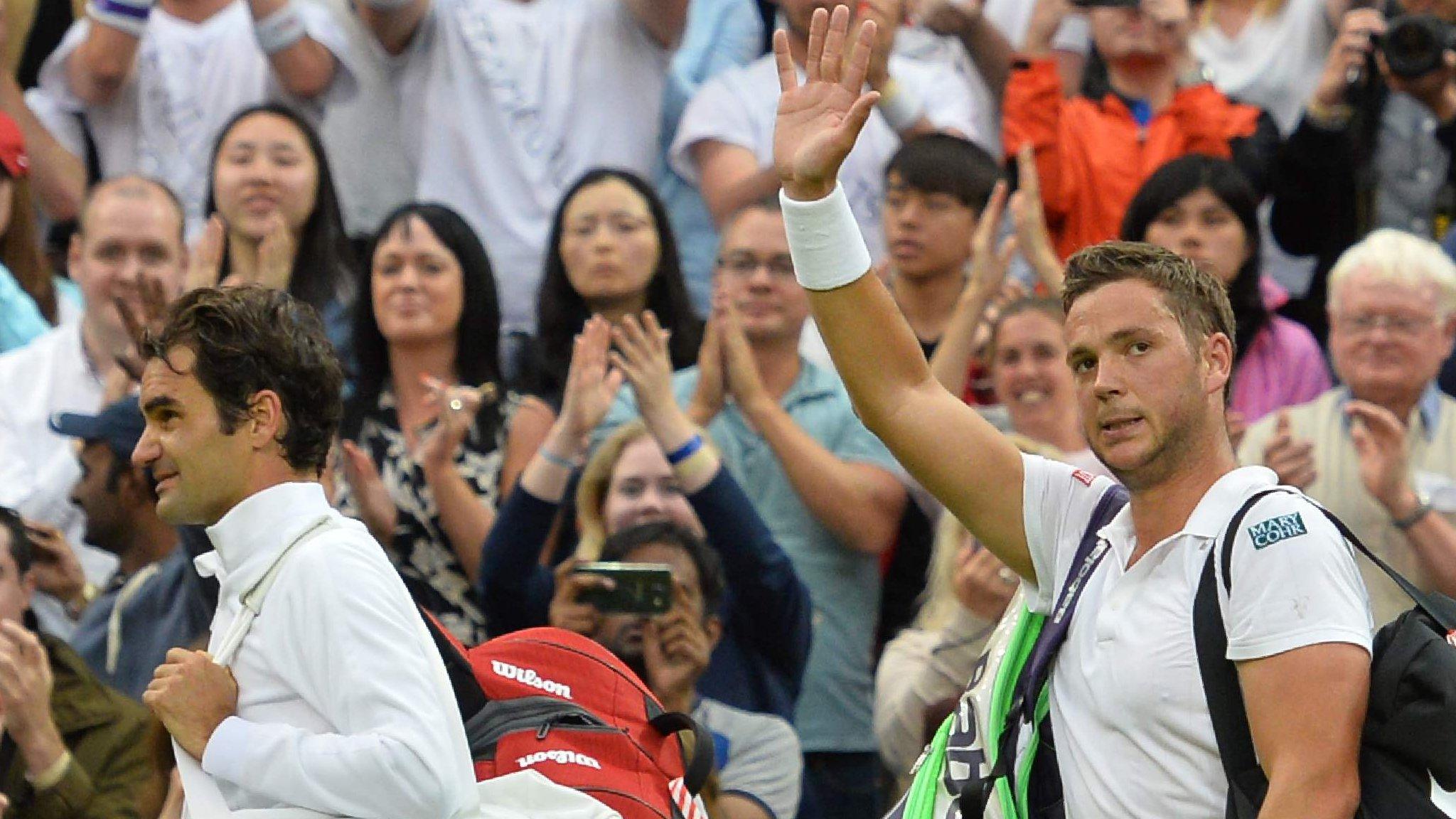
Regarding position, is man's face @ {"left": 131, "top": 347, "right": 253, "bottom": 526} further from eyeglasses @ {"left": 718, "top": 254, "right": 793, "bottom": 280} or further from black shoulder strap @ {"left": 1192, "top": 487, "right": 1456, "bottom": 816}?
→ eyeglasses @ {"left": 718, "top": 254, "right": 793, "bottom": 280}

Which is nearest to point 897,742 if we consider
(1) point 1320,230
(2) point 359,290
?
(2) point 359,290

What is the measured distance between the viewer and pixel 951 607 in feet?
19.2

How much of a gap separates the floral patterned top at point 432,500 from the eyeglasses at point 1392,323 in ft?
7.76

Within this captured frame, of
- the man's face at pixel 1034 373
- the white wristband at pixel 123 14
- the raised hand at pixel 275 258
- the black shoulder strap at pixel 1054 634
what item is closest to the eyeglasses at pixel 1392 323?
the man's face at pixel 1034 373

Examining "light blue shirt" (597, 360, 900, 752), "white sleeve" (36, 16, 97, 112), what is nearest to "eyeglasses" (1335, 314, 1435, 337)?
"light blue shirt" (597, 360, 900, 752)

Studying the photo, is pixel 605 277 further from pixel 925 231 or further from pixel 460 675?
pixel 460 675

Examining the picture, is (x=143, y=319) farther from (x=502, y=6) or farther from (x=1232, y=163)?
(x=1232, y=163)

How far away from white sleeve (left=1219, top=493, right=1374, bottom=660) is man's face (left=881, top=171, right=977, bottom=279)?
378 cm

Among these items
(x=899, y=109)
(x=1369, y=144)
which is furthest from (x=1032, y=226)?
(x=1369, y=144)

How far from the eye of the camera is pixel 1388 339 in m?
6.29

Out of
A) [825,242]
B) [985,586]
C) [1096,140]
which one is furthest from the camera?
[1096,140]

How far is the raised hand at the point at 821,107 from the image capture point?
12.4ft

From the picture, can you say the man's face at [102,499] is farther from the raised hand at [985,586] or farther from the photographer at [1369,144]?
the photographer at [1369,144]

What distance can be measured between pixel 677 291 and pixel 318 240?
3.80ft
